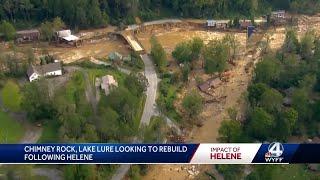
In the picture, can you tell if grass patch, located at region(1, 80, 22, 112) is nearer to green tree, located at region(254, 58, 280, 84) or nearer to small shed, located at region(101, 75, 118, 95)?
small shed, located at region(101, 75, 118, 95)

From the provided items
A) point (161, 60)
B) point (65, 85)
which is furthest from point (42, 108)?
point (161, 60)

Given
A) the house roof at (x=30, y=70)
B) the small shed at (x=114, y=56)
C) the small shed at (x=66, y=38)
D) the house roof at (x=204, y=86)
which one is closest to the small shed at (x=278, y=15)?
the house roof at (x=204, y=86)

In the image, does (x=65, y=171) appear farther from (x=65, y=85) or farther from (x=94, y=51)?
(x=94, y=51)

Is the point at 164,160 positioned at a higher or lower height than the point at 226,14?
higher

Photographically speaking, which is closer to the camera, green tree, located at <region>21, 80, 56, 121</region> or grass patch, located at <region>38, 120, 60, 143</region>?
grass patch, located at <region>38, 120, 60, 143</region>

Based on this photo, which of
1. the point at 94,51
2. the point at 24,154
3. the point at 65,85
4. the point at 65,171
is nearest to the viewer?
the point at 24,154

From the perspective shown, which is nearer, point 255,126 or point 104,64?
point 255,126

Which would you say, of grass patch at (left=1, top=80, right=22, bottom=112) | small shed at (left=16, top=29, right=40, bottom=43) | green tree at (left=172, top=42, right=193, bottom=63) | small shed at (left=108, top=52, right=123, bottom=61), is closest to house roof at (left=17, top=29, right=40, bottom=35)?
small shed at (left=16, top=29, right=40, bottom=43)

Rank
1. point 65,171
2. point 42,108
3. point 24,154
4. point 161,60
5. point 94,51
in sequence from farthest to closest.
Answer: point 94,51 → point 161,60 → point 42,108 → point 65,171 → point 24,154
